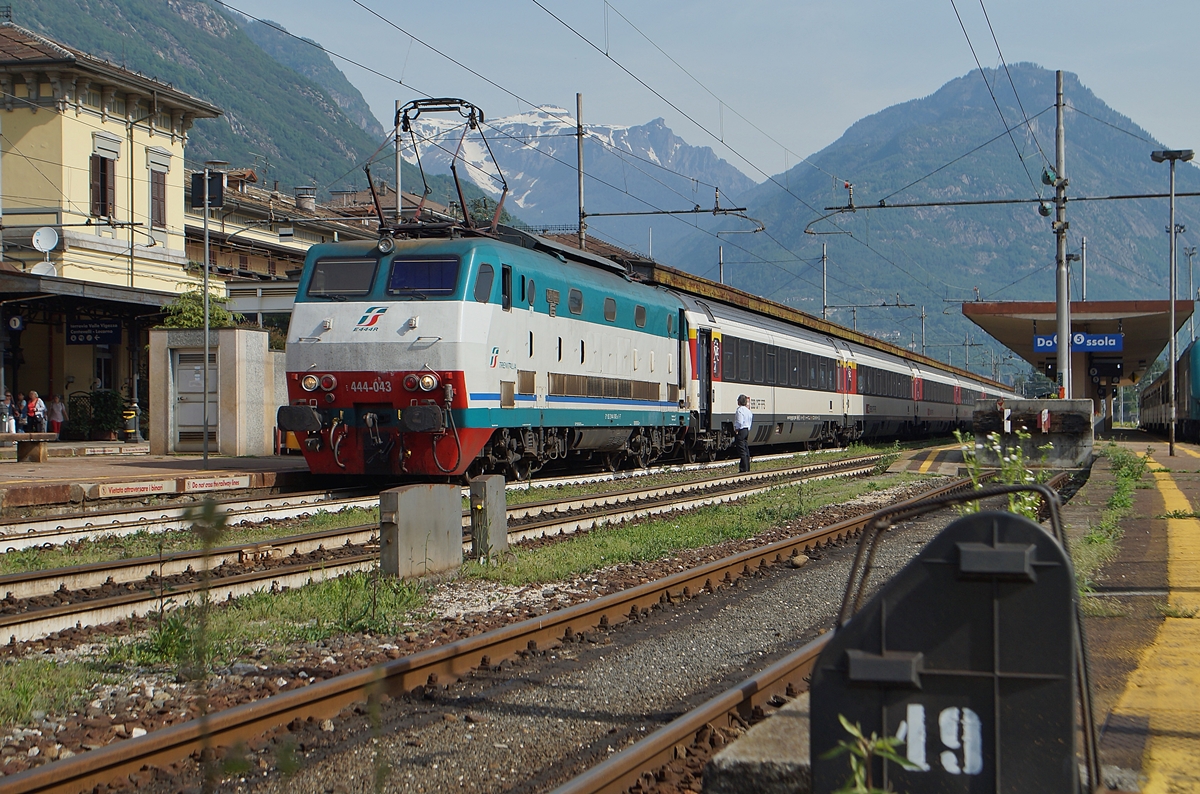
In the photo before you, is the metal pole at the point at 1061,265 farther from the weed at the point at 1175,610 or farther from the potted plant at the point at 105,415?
the potted plant at the point at 105,415

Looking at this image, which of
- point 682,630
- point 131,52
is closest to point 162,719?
point 682,630

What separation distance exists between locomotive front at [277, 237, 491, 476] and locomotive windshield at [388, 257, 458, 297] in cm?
1

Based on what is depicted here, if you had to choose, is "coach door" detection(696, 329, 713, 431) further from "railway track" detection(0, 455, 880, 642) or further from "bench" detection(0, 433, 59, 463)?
"bench" detection(0, 433, 59, 463)

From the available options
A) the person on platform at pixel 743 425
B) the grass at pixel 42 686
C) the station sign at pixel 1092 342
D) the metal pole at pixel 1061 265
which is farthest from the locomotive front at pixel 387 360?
the station sign at pixel 1092 342

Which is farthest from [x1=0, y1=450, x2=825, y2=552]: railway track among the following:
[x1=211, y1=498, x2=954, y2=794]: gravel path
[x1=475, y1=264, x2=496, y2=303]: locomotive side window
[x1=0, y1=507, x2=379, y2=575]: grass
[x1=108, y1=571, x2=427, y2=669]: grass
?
[x1=211, y1=498, x2=954, y2=794]: gravel path

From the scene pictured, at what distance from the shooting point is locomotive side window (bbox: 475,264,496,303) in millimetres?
14258

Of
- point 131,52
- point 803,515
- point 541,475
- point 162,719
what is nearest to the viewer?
point 162,719

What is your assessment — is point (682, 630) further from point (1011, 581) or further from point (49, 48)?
point (49, 48)

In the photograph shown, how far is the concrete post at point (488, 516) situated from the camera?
9625 mm

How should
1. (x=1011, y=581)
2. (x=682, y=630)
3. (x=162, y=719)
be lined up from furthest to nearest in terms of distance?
1. (x=682, y=630)
2. (x=162, y=719)
3. (x=1011, y=581)

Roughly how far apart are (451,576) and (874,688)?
661cm

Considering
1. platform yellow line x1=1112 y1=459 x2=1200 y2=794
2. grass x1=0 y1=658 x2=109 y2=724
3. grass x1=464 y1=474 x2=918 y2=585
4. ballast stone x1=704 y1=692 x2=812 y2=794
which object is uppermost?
ballast stone x1=704 y1=692 x2=812 y2=794

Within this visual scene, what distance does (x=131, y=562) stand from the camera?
8.73 meters

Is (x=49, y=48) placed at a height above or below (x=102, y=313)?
above
